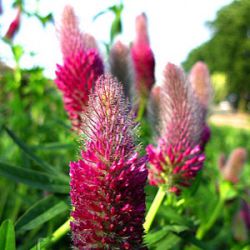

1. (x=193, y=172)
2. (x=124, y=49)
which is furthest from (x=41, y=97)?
(x=193, y=172)

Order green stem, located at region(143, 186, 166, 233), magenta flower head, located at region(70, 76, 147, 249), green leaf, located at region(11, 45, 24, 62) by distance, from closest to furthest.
→ magenta flower head, located at region(70, 76, 147, 249)
green stem, located at region(143, 186, 166, 233)
green leaf, located at region(11, 45, 24, 62)

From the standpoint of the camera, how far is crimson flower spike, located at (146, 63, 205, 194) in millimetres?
1646

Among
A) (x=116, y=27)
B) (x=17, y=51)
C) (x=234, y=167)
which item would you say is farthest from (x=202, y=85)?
(x=17, y=51)

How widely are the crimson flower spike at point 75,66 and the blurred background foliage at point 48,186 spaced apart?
0.52 ft

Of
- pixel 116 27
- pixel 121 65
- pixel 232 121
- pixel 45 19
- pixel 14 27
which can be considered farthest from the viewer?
pixel 232 121

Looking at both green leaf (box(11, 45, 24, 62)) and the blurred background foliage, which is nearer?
the blurred background foliage

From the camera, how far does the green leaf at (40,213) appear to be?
4.96 ft

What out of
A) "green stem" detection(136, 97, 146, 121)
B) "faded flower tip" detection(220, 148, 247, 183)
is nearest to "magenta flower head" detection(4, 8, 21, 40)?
"green stem" detection(136, 97, 146, 121)

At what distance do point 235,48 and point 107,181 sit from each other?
45928 millimetres

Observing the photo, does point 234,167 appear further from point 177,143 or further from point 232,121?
point 232,121

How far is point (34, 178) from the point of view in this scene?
1.61 meters

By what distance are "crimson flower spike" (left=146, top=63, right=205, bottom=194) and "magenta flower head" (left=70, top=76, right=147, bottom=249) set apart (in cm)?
70

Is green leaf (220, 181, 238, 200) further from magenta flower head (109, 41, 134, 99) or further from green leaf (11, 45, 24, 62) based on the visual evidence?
green leaf (11, 45, 24, 62)

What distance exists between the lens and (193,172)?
166cm
